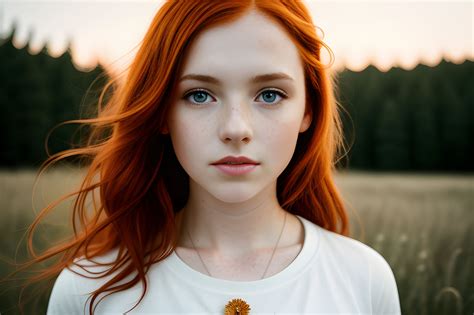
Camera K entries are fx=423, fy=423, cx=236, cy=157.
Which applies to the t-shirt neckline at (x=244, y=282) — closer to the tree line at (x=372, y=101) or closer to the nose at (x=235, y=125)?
the nose at (x=235, y=125)

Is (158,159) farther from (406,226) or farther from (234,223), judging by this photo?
(406,226)

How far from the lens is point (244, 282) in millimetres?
1621

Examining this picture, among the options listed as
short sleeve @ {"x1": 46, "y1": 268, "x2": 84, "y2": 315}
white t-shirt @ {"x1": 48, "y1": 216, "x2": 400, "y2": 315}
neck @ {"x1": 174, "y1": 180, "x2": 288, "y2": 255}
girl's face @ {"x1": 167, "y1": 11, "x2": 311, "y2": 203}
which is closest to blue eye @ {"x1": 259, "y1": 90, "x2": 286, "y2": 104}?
girl's face @ {"x1": 167, "y1": 11, "x2": 311, "y2": 203}

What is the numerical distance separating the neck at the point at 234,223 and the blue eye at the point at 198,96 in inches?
16.3

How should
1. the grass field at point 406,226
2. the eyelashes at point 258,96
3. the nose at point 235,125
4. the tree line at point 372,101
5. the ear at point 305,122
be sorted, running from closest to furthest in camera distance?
1. the nose at point 235,125
2. the eyelashes at point 258,96
3. the ear at point 305,122
4. the grass field at point 406,226
5. the tree line at point 372,101

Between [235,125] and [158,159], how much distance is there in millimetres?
606

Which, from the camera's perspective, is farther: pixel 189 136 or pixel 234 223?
pixel 234 223

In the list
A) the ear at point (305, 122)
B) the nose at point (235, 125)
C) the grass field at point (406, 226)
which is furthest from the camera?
the grass field at point (406, 226)

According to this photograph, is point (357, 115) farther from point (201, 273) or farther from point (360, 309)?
point (201, 273)

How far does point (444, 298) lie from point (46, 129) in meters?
2.85

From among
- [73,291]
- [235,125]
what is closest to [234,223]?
[235,125]

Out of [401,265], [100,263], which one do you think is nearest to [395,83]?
[401,265]

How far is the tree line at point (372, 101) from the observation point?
2949 mm

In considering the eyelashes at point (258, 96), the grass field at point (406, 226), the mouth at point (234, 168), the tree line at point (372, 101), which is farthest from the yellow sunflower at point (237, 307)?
the tree line at point (372, 101)
